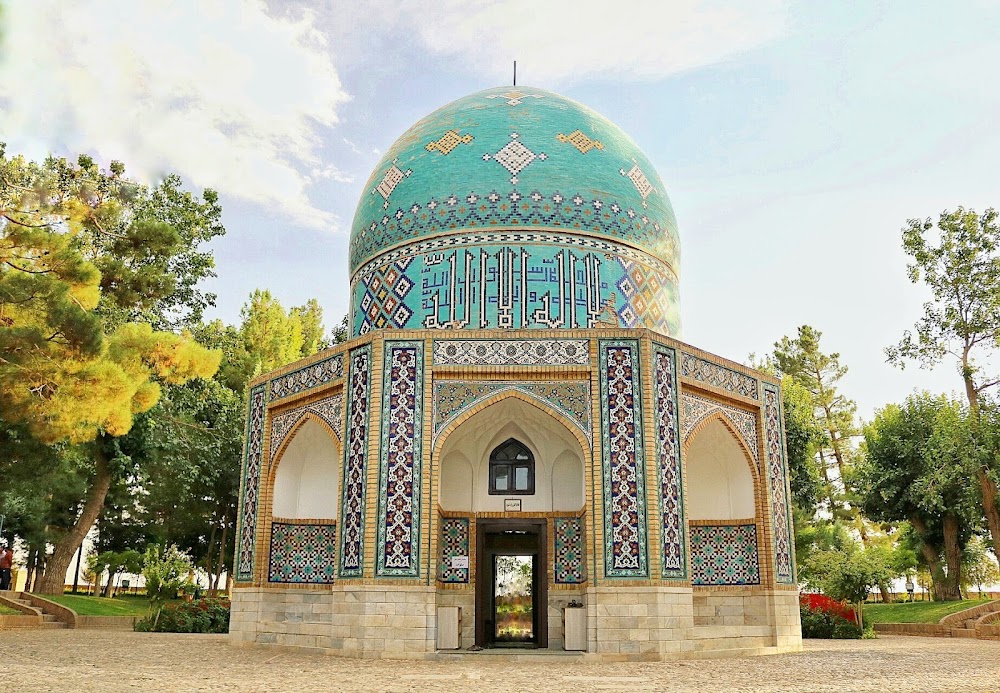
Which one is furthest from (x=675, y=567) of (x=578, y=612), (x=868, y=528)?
(x=868, y=528)

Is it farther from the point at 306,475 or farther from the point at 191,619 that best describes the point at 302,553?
the point at 191,619

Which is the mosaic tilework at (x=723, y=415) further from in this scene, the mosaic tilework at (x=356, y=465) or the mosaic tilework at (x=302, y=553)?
the mosaic tilework at (x=302, y=553)

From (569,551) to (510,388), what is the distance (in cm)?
218

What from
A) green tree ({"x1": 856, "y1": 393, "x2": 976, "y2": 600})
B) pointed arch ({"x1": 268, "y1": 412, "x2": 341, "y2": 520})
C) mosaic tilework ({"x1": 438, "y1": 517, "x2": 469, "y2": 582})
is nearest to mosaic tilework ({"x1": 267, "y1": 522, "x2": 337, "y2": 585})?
pointed arch ({"x1": 268, "y1": 412, "x2": 341, "y2": 520})

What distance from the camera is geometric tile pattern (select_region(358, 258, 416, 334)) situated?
11.4 meters

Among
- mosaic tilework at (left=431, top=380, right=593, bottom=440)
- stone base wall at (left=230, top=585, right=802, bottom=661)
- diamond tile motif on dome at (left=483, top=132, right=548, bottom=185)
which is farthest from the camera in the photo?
diamond tile motif on dome at (left=483, top=132, right=548, bottom=185)

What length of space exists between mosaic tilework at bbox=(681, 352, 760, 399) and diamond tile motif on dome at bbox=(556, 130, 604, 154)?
3561mm

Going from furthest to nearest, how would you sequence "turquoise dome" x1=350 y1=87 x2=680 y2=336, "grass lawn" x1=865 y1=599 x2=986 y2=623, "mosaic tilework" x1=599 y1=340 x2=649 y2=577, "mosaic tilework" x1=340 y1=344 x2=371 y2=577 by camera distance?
"grass lawn" x1=865 y1=599 x2=986 y2=623, "turquoise dome" x1=350 y1=87 x2=680 y2=336, "mosaic tilework" x1=340 y1=344 x2=371 y2=577, "mosaic tilework" x1=599 y1=340 x2=649 y2=577

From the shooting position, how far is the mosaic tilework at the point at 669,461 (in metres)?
8.84

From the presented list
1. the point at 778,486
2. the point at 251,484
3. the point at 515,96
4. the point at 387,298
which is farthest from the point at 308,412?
the point at 778,486

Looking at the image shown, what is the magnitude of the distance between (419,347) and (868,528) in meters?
21.8

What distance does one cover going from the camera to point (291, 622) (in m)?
9.88

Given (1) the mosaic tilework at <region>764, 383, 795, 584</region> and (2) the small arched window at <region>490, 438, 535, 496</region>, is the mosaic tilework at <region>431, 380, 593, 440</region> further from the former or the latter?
(1) the mosaic tilework at <region>764, 383, 795, 584</region>

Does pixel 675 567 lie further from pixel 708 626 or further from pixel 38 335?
pixel 38 335
